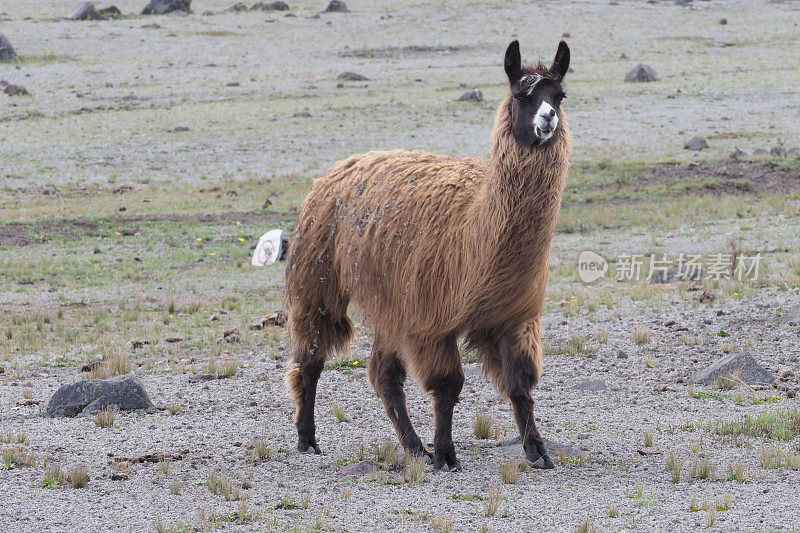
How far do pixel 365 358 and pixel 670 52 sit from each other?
3996cm

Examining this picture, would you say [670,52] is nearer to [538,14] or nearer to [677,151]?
[538,14]

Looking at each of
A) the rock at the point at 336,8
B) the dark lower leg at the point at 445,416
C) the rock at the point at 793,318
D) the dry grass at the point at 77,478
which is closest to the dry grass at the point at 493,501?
the dark lower leg at the point at 445,416

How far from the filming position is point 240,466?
24.9 ft

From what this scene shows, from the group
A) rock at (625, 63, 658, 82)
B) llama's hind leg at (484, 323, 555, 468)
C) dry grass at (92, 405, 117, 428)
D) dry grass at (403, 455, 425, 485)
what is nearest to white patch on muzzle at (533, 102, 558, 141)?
llama's hind leg at (484, 323, 555, 468)

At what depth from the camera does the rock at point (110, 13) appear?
5750cm

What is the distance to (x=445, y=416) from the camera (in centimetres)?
750

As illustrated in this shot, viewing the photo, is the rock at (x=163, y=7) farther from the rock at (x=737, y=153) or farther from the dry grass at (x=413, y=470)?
the dry grass at (x=413, y=470)

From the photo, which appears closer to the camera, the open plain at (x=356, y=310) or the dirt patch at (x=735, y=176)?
the open plain at (x=356, y=310)

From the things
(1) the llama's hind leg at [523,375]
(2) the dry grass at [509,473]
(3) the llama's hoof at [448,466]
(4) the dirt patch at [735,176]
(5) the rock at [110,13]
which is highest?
(5) the rock at [110,13]

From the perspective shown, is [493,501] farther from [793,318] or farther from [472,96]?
[472,96]

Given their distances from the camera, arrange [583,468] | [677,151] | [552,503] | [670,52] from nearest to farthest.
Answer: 1. [552,503]
2. [583,468]
3. [677,151]
4. [670,52]

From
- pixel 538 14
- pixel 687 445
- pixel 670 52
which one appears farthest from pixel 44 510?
pixel 538 14

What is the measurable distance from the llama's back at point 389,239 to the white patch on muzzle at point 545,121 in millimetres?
934

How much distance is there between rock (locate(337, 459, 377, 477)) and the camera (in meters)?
7.41
